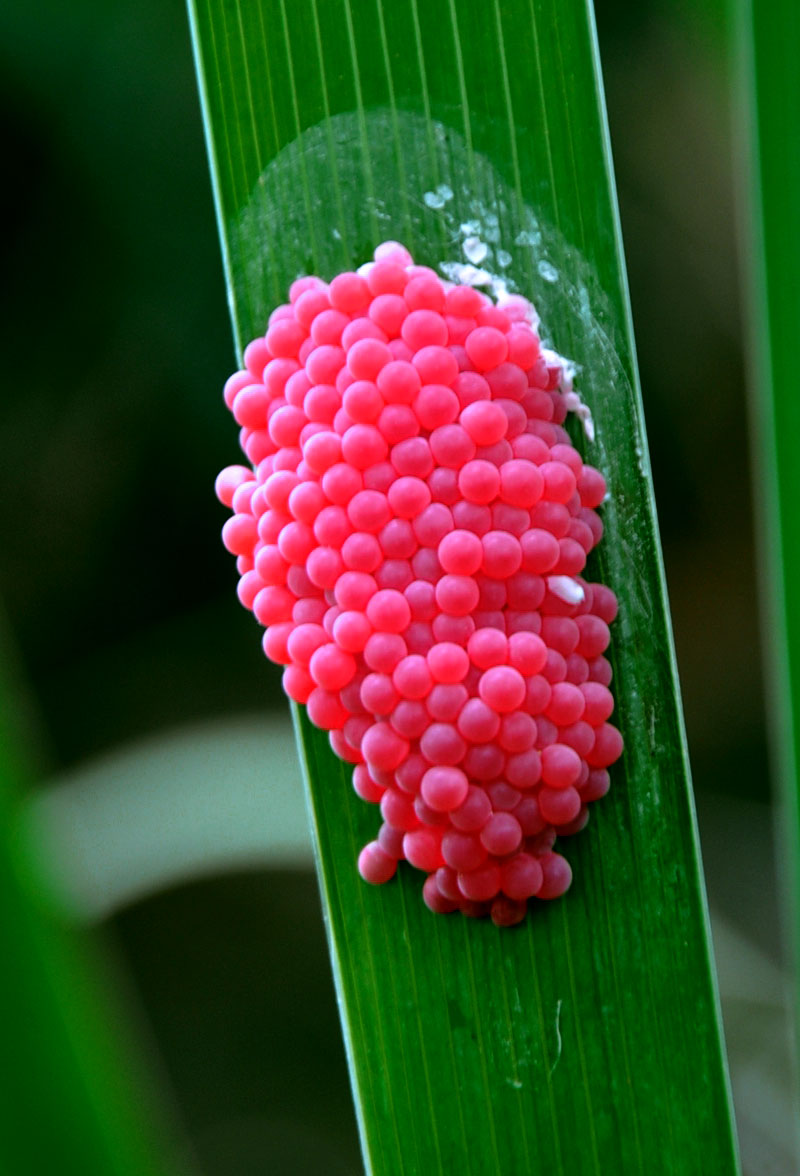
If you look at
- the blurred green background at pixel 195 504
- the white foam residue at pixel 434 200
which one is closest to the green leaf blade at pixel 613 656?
the white foam residue at pixel 434 200

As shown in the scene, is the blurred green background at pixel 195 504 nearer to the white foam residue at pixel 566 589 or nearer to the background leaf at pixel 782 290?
the white foam residue at pixel 566 589

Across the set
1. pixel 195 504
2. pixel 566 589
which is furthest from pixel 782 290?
pixel 195 504

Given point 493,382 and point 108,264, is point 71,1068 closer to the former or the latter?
point 493,382

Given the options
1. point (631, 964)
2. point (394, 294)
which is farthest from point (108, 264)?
point (631, 964)

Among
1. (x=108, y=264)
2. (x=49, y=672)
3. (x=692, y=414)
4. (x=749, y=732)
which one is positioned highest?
(x=108, y=264)

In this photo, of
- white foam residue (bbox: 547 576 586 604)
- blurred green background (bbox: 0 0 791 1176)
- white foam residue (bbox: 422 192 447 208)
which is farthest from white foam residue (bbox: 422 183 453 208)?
blurred green background (bbox: 0 0 791 1176)

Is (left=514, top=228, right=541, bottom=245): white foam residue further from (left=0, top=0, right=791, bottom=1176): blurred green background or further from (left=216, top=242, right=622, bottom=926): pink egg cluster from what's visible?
(left=0, top=0, right=791, bottom=1176): blurred green background
